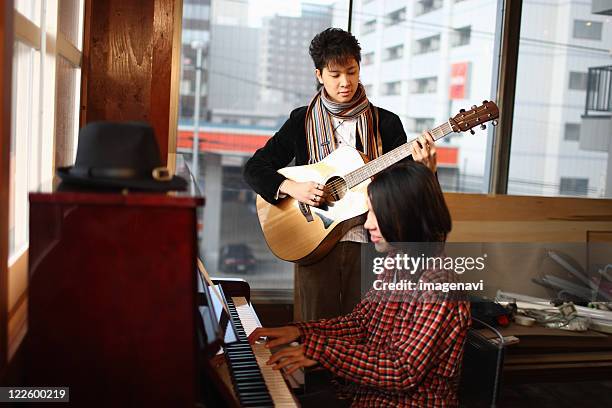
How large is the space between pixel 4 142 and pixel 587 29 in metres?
3.84

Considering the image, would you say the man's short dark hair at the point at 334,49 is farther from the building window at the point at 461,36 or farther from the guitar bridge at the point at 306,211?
the building window at the point at 461,36

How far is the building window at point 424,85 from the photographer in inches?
158

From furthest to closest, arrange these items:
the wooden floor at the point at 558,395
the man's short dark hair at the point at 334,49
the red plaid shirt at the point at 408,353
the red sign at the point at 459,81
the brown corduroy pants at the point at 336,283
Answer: the red sign at the point at 459,81, the wooden floor at the point at 558,395, the brown corduroy pants at the point at 336,283, the man's short dark hair at the point at 334,49, the red plaid shirt at the point at 408,353

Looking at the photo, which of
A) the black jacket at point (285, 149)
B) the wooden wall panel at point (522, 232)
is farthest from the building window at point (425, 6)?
the black jacket at point (285, 149)

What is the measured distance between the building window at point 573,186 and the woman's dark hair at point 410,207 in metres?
2.94

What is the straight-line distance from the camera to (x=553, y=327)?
124 inches

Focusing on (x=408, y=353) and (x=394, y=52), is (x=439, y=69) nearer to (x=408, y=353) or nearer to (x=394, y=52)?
(x=394, y=52)

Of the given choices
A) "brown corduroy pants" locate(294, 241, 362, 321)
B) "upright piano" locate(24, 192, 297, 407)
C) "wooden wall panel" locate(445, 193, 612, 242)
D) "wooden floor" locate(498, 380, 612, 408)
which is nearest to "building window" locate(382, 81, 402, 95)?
"wooden wall panel" locate(445, 193, 612, 242)

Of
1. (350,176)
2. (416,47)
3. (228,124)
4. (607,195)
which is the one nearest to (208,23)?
(228,124)

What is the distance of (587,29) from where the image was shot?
4191mm

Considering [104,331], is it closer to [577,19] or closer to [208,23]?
[208,23]

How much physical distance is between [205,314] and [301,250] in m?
1.43

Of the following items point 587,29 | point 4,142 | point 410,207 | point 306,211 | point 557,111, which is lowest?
point 306,211

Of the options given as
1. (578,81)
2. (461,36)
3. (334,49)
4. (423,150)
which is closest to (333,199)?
(423,150)
